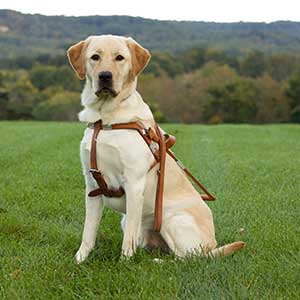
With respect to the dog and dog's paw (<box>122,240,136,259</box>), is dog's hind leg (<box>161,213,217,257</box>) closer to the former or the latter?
the dog

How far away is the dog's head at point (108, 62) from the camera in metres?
4.22

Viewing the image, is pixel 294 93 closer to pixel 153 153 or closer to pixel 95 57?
pixel 153 153

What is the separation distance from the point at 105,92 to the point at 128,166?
570 millimetres

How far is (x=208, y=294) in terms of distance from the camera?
3412mm

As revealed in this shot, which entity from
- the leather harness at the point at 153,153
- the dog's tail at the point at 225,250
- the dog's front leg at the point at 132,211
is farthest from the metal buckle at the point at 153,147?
the dog's tail at the point at 225,250

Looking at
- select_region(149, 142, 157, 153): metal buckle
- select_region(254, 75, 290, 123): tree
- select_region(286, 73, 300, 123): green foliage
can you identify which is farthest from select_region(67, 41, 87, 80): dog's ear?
select_region(254, 75, 290, 123): tree

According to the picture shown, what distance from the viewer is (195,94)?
199 ft

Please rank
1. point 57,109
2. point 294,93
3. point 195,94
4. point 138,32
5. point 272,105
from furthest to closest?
point 138,32 → point 195,94 → point 57,109 → point 272,105 → point 294,93

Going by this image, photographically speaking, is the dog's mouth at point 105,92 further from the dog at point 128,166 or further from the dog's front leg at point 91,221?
the dog's front leg at point 91,221

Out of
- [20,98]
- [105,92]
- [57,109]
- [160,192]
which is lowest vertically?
[57,109]

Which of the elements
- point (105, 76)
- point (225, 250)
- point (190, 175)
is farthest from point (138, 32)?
point (225, 250)

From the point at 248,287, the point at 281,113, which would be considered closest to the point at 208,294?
the point at 248,287

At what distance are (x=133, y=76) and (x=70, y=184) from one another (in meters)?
3.90

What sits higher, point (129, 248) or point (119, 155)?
point (119, 155)
